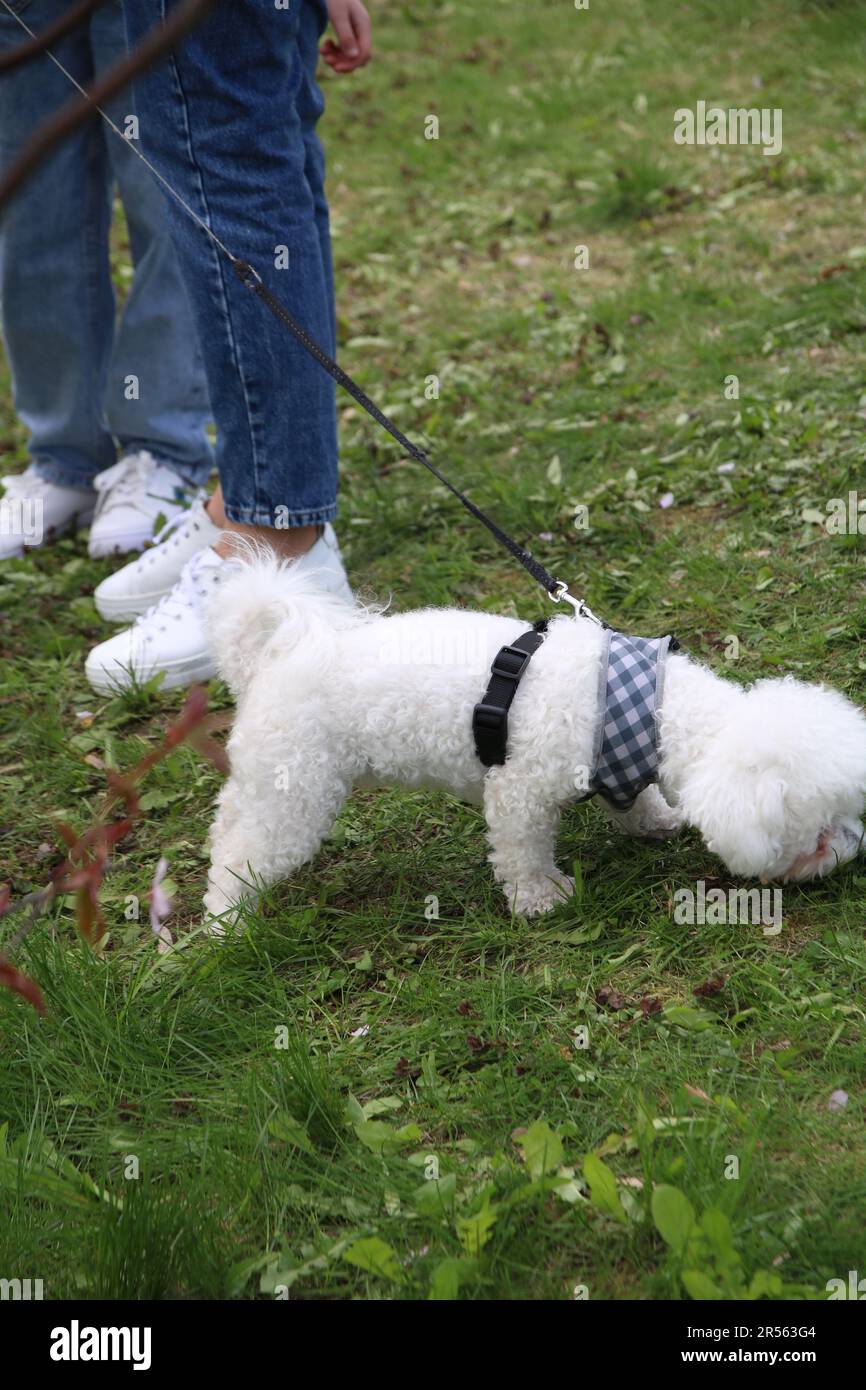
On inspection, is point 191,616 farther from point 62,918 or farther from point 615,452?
point 615,452

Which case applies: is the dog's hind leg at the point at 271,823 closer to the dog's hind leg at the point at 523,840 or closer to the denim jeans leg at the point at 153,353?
the dog's hind leg at the point at 523,840

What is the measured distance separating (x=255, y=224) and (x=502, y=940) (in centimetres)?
175

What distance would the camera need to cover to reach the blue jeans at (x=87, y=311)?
380cm

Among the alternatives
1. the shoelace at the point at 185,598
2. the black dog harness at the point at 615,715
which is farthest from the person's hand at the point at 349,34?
the black dog harness at the point at 615,715

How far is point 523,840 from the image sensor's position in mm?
2461

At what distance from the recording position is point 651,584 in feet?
→ 11.5

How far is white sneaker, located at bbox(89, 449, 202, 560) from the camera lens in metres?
4.15

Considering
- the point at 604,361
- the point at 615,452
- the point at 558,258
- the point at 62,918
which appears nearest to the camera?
the point at 62,918

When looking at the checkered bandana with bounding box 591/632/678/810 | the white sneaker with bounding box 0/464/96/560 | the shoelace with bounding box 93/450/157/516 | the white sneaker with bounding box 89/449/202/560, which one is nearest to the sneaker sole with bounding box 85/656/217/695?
the white sneaker with bounding box 89/449/202/560

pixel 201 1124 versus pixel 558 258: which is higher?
pixel 558 258

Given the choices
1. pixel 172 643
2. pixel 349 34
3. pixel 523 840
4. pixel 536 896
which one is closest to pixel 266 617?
pixel 523 840

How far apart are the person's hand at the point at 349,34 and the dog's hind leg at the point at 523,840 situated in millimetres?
1957

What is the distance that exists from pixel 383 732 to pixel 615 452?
212 centimetres
